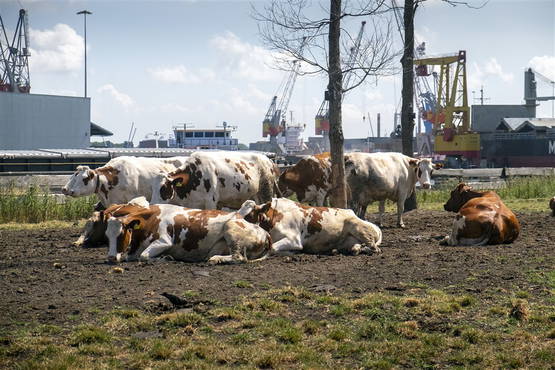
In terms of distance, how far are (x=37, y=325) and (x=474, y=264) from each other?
6671 mm

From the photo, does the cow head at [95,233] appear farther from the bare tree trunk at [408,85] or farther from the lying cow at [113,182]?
the bare tree trunk at [408,85]

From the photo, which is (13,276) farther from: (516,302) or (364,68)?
(364,68)

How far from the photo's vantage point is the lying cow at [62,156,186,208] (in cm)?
1928

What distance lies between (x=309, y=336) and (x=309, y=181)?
12.0 meters

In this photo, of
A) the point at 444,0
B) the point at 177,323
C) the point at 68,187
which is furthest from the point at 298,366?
the point at 444,0

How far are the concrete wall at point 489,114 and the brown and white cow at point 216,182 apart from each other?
9279 centimetres

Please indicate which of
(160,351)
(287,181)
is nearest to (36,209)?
(287,181)

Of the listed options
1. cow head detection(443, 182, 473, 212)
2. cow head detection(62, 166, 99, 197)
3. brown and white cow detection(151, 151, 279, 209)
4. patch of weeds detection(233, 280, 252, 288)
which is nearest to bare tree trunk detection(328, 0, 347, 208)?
brown and white cow detection(151, 151, 279, 209)

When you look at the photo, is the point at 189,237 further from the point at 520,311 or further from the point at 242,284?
the point at 520,311

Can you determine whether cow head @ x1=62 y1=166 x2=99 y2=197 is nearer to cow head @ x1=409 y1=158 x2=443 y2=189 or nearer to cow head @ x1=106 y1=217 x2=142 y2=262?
cow head @ x1=106 y1=217 x2=142 y2=262

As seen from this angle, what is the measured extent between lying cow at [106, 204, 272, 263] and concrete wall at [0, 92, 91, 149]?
187ft

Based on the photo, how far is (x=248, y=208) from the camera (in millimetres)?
13109

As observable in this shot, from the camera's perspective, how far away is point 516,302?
9.72 meters

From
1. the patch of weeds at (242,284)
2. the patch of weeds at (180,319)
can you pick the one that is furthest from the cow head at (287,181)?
the patch of weeds at (180,319)
